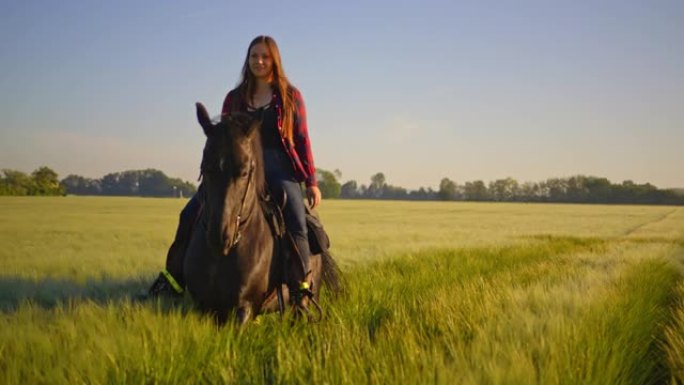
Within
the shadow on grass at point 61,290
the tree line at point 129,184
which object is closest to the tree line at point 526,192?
the tree line at point 129,184

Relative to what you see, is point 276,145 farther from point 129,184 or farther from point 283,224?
point 129,184

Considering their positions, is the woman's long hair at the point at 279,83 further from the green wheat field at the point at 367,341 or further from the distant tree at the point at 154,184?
the distant tree at the point at 154,184

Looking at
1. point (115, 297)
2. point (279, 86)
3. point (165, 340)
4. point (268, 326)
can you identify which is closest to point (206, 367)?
point (165, 340)

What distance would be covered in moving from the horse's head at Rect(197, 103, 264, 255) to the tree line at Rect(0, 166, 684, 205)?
61.0m

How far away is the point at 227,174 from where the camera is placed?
2822mm

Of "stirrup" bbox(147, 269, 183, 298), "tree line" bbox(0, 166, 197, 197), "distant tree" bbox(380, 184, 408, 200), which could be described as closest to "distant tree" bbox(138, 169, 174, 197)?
"tree line" bbox(0, 166, 197, 197)

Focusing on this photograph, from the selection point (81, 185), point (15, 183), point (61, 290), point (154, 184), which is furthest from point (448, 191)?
point (61, 290)

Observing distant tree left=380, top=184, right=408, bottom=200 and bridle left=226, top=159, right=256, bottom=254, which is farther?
distant tree left=380, top=184, right=408, bottom=200

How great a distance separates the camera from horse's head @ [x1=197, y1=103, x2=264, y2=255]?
277 centimetres

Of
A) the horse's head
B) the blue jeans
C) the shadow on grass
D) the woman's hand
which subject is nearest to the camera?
the horse's head

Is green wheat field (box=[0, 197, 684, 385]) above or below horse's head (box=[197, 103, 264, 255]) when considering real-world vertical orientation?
below

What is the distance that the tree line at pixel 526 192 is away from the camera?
98750 millimetres

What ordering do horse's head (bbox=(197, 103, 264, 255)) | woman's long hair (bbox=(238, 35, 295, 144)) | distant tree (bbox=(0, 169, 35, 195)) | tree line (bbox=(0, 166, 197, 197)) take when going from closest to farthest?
horse's head (bbox=(197, 103, 264, 255)), woman's long hair (bbox=(238, 35, 295, 144)), distant tree (bbox=(0, 169, 35, 195)), tree line (bbox=(0, 166, 197, 197))

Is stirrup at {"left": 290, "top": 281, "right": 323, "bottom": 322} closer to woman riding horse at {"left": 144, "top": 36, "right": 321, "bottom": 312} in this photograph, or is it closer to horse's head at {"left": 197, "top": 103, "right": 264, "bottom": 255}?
woman riding horse at {"left": 144, "top": 36, "right": 321, "bottom": 312}
